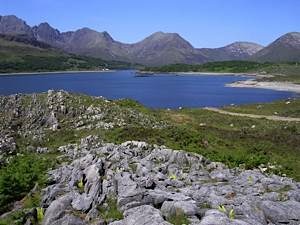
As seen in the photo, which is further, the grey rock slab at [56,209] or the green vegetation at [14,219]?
the green vegetation at [14,219]

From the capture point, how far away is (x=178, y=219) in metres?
15.8

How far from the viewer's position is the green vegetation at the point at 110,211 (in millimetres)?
17047

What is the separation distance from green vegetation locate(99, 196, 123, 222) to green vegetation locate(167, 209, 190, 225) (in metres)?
2.10

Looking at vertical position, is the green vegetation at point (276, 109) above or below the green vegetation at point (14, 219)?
below

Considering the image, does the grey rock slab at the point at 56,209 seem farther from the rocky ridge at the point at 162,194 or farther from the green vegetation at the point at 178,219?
the green vegetation at the point at 178,219

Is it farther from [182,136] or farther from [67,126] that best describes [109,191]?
[67,126]

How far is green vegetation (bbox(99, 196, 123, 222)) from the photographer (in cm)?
1705

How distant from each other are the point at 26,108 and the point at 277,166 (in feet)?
94.3

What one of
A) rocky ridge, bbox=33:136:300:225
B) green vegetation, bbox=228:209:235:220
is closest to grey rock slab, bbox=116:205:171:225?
rocky ridge, bbox=33:136:300:225

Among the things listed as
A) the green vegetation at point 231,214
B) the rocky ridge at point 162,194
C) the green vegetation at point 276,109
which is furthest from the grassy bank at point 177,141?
the green vegetation at point 276,109

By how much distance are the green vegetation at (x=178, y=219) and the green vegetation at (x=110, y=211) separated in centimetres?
210

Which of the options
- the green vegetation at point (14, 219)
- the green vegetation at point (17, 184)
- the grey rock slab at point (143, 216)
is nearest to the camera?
the grey rock slab at point (143, 216)

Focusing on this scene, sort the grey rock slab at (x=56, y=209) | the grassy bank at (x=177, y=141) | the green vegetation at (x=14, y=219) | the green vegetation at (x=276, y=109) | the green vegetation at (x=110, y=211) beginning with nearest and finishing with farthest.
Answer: the green vegetation at (x=110, y=211) < the grey rock slab at (x=56, y=209) < the green vegetation at (x=14, y=219) < the grassy bank at (x=177, y=141) < the green vegetation at (x=276, y=109)

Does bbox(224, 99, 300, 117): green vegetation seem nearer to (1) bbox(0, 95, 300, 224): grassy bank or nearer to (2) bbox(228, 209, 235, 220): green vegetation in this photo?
Answer: (1) bbox(0, 95, 300, 224): grassy bank
